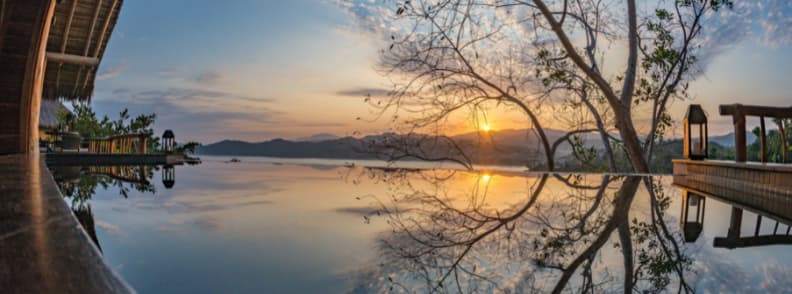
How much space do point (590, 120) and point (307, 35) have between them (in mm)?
4175

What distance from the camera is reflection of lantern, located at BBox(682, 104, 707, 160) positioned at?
392 centimetres

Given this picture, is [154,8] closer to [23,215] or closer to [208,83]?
[208,83]

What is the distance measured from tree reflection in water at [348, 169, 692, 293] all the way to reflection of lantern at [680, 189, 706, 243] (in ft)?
0.21

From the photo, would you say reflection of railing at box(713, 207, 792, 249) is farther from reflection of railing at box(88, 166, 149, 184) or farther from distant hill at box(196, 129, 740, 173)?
reflection of railing at box(88, 166, 149, 184)

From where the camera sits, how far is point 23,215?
2.68ft

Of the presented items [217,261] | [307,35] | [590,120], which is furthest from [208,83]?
[217,261]

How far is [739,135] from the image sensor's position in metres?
3.52

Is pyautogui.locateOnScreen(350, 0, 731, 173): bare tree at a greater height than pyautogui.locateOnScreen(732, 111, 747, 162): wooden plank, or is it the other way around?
pyautogui.locateOnScreen(350, 0, 731, 173): bare tree

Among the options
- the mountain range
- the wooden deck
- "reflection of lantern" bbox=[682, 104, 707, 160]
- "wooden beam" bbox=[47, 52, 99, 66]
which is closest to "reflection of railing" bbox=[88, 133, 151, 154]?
the wooden deck

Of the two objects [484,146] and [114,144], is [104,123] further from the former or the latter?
[484,146]

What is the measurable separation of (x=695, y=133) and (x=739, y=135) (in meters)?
0.53

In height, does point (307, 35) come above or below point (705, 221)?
above

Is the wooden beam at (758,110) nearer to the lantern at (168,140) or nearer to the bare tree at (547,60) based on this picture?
the bare tree at (547,60)

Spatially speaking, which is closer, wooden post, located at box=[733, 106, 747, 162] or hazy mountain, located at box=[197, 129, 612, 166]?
wooden post, located at box=[733, 106, 747, 162]
